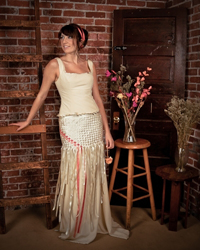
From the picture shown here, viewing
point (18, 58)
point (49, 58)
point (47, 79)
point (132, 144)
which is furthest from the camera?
point (49, 58)

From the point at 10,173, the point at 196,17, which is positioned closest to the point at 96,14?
the point at 196,17

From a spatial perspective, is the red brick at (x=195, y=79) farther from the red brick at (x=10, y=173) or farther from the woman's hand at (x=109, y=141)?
the red brick at (x=10, y=173)

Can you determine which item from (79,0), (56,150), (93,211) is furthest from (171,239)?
(79,0)

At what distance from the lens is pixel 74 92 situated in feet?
8.41

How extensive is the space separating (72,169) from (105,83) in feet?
3.86

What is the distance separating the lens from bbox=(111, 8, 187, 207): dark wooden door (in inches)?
123

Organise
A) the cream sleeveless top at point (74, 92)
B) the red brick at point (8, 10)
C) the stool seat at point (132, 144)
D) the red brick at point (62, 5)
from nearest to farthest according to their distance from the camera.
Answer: the cream sleeveless top at point (74, 92), the stool seat at point (132, 144), the red brick at point (8, 10), the red brick at point (62, 5)

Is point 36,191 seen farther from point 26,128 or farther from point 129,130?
point 129,130

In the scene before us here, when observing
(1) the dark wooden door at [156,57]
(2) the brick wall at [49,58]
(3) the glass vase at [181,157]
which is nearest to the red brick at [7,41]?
(2) the brick wall at [49,58]

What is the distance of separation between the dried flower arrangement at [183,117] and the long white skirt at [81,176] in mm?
743

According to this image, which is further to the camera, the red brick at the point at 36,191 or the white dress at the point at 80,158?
the red brick at the point at 36,191

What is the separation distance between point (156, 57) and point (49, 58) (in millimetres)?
1185

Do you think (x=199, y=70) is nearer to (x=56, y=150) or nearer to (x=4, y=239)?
(x=56, y=150)

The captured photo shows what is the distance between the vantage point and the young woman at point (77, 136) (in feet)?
8.41
